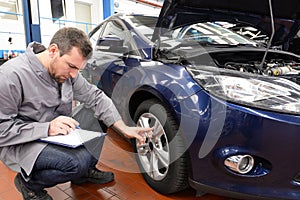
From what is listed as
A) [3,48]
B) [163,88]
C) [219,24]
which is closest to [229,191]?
[163,88]

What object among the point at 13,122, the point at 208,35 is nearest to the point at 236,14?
the point at 208,35

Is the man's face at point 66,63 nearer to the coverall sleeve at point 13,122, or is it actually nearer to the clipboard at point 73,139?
the coverall sleeve at point 13,122

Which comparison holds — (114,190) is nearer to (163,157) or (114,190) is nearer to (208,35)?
(163,157)

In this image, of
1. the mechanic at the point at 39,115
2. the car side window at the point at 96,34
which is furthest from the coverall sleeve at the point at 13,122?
the car side window at the point at 96,34

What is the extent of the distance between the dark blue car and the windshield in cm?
1

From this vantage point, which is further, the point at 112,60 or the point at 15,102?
the point at 112,60

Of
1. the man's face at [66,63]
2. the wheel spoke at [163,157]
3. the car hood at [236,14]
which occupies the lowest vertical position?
the wheel spoke at [163,157]

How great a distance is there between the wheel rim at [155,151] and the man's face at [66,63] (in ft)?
1.79

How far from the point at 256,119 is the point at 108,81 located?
1306 mm

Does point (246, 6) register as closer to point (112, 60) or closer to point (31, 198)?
point (112, 60)

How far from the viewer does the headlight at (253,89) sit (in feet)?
3.73

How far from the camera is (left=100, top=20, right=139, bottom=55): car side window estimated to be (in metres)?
1.90

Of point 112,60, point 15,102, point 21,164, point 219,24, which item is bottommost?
point 21,164

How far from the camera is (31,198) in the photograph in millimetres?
1313
